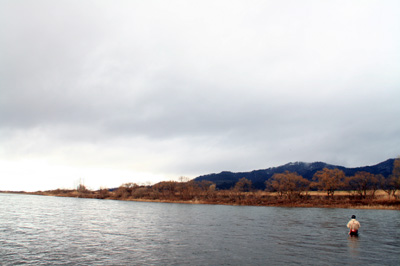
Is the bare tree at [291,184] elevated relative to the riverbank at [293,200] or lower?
elevated

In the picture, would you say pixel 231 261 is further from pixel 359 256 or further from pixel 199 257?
pixel 359 256

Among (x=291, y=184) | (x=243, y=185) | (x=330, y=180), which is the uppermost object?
(x=330, y=180)

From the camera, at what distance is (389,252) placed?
27438mm

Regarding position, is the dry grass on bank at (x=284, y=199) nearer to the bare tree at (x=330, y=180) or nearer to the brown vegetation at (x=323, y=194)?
the brown vegetation at (x=323, y=194)

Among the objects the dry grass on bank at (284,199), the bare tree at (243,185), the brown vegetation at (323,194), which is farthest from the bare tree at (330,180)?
the bare tree at (243,185)

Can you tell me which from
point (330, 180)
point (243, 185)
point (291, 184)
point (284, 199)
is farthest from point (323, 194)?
point (243, 185)

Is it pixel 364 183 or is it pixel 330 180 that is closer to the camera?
pixel 364 183

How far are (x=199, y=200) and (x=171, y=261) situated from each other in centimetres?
14384

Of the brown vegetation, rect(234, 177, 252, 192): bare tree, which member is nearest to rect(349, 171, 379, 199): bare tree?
the brown vegetation

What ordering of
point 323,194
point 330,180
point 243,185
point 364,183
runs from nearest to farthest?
point 364,183 → point 330,180 → point 323,194 → point 243,185

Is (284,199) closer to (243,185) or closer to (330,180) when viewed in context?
(330,180)

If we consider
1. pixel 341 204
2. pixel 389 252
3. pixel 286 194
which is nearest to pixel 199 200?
pixel 286 194

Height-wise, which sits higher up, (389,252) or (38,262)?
(38,262)

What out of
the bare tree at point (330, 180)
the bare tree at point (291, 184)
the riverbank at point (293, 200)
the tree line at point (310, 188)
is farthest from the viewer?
the bare tree at point (291, 184)
